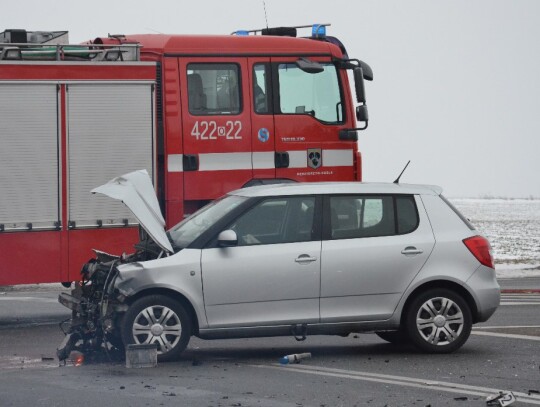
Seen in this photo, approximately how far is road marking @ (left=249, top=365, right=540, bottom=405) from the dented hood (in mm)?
1533

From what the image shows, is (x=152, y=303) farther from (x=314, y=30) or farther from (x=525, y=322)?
(x=314, y=30)

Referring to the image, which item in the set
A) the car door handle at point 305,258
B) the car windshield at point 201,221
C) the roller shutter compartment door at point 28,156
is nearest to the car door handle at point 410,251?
the car door handle at point 305,258

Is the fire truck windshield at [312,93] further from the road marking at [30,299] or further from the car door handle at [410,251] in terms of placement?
the car door handle at [410,251]

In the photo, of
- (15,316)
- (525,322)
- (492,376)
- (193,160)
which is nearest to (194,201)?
(193,160)

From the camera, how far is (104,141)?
15461mm

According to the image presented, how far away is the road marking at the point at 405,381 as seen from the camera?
378 inches

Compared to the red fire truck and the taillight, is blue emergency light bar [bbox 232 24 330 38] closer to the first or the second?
the red fire truck

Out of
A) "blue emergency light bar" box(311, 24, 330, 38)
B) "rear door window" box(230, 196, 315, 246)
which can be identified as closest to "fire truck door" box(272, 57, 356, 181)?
"blue emergency light bar" box(311, 24, 330, 38)

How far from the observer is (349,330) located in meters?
11.7

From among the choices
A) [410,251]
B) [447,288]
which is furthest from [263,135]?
[447,288]

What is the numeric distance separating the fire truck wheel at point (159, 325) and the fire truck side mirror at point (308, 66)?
5.97 meters

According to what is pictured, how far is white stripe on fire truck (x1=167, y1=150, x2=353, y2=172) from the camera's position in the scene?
16.0 metres

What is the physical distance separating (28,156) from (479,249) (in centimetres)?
→ 582

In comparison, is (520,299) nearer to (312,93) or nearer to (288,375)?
(312,93)
